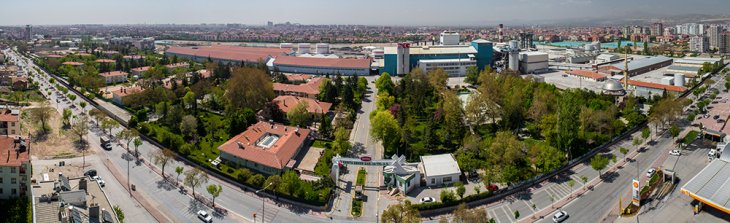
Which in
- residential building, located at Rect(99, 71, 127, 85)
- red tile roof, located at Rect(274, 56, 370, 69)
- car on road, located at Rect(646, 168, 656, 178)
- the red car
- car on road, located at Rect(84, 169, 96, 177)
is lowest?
the red car

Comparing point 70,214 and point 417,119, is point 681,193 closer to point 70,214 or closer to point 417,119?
point 417,119

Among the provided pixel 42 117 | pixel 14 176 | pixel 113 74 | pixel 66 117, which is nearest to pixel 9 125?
pixel 42 117

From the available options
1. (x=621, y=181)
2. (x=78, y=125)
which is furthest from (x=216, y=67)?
(x=621, y=181)

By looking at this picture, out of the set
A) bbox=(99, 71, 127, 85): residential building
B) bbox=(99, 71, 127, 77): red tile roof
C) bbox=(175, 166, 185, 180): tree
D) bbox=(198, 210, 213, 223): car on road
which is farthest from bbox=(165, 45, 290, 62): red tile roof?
bbox=(198, 210, 213, 223): car on road

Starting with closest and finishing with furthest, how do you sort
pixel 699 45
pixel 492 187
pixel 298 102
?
pixel 492 187 → pixel 298 102 → pixel 699 45

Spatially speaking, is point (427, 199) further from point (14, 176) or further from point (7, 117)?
point (7, 117)

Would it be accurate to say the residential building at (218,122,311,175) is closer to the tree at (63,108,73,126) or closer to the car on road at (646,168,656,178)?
the tree at (63,108,73,126)
